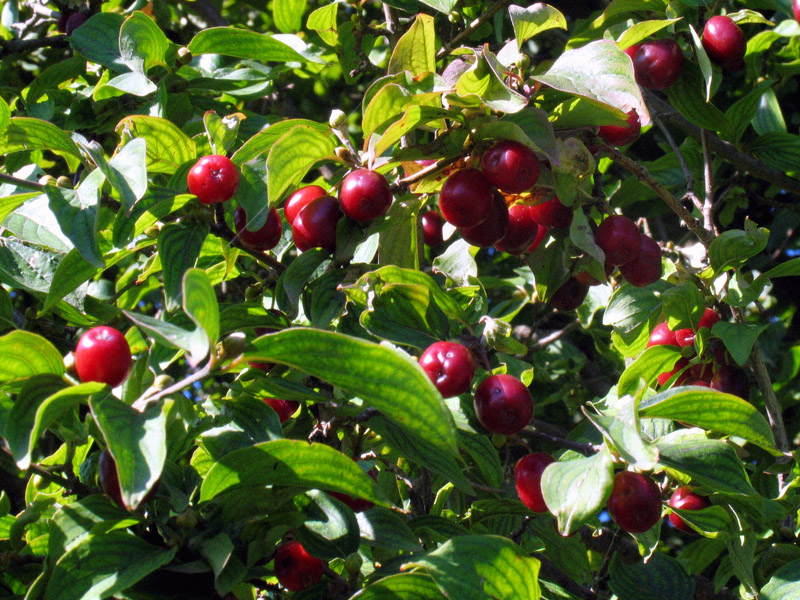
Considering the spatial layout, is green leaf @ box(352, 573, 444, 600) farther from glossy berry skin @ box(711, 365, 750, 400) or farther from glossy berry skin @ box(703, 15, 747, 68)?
glossy berry skin @ box(703, 15, 747, 68)

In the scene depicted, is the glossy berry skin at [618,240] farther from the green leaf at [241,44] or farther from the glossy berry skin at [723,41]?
the green leaf at [241,44]

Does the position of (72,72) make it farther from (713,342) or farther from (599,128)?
(713,342)

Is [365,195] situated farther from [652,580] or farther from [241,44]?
[652,580]

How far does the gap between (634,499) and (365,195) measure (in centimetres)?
69

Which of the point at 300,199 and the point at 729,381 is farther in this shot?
the point at 729,381

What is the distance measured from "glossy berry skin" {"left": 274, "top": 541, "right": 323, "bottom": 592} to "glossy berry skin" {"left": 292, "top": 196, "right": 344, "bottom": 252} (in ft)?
1.78

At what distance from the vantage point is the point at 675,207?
5.49 feet

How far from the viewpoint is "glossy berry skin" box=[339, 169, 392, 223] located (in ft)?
4.31

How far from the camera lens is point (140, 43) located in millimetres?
1855

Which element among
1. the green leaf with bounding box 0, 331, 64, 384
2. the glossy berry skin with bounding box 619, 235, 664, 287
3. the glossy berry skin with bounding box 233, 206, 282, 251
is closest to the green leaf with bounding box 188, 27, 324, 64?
the glossy berry skin with bounding box 233, 206, 282, 251

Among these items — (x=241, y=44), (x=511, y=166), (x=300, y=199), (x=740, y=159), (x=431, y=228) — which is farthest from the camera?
(x=740, y=159)

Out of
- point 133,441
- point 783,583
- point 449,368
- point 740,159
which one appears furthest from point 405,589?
point 740,159

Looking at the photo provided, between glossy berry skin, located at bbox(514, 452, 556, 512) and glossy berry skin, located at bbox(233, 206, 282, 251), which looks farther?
glossy berry skin, located at bbox(233, 206, 282, 251)

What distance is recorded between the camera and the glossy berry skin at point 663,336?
5.50ft
